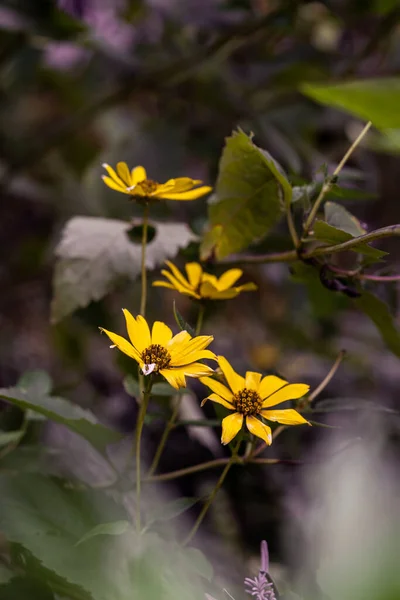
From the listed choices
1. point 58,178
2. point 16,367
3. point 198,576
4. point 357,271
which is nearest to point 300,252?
point 357,271

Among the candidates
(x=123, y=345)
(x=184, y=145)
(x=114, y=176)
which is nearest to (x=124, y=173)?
(x=114, y=176)

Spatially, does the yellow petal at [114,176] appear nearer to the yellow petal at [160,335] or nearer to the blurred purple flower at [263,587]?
the yellow petal at [160,335]

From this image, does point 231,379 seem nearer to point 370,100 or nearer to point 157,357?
point 157,357

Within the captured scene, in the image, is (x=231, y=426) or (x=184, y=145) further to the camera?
(x=184, y=145)

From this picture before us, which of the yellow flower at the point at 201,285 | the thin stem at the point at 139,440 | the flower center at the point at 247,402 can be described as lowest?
the thin stem at the point at 139,440

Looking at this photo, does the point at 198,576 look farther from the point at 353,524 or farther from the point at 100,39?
the point at 100,39

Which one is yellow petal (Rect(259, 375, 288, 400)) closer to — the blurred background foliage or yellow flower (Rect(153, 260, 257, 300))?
yellow flower (Rect(153, 260, 257, 300))

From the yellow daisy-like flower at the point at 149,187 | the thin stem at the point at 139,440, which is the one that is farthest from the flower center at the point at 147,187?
the thin stem at the point at 139,440
